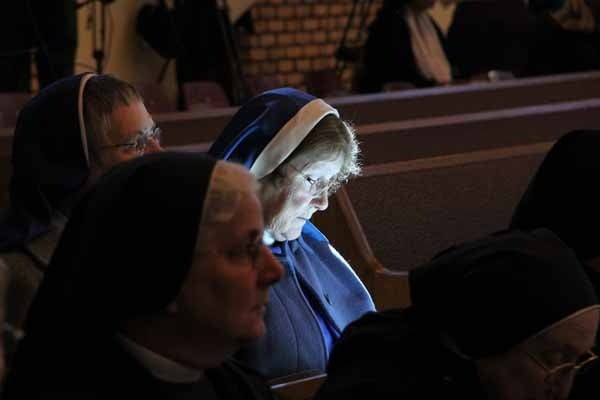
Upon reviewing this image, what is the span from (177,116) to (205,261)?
9.12 ft

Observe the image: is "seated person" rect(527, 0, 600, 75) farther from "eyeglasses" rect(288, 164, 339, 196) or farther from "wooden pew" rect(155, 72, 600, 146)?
"eyeglasses" rect(288, 164, 339, 196)

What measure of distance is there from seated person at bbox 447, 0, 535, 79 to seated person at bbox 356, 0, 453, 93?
130cm

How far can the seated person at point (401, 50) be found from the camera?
322 inches

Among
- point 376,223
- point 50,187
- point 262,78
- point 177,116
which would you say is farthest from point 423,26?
point 50,187

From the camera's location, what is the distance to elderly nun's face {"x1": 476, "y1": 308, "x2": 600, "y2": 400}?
2049mm

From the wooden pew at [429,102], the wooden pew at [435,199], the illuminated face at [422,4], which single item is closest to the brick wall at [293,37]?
the illuminated face at [422,4]

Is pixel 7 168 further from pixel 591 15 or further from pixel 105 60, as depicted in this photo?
pixel 591 15

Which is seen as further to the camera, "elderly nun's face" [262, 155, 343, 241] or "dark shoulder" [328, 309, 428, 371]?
"elderly nun's face" [262, 155, 343, 241]

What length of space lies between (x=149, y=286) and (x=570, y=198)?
167 cm

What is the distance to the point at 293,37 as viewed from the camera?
32.3ft

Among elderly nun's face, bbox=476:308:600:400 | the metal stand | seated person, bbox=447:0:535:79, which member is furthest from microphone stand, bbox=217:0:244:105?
elderly nun's face, bbox=476:308:600:400

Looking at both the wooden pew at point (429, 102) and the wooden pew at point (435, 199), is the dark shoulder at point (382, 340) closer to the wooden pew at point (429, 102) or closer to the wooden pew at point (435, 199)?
the wooden pew at point (435, 199)

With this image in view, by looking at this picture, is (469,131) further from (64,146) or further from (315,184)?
(64,146)

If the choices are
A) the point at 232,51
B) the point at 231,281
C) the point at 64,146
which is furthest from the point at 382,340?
the point at 232,51
